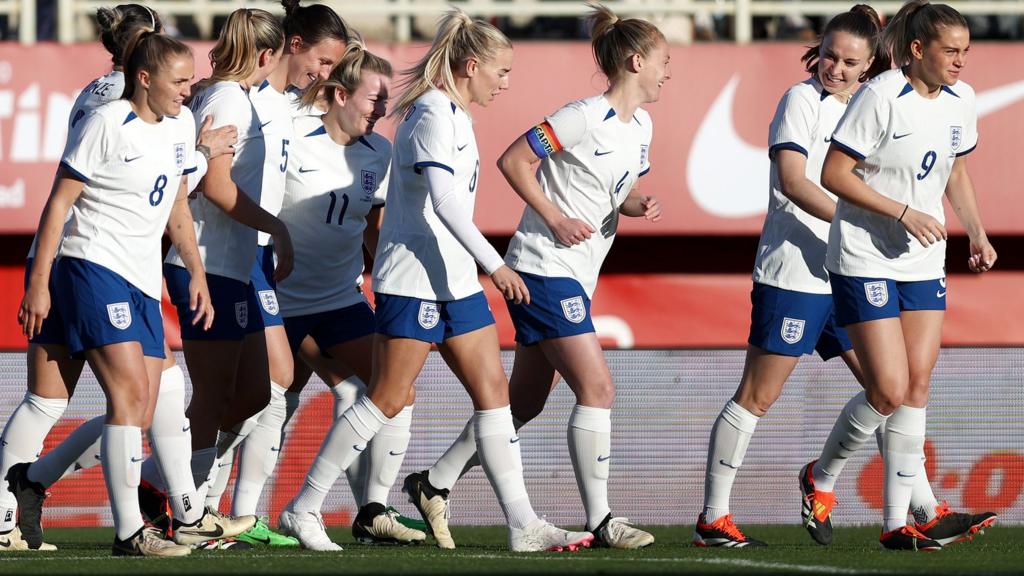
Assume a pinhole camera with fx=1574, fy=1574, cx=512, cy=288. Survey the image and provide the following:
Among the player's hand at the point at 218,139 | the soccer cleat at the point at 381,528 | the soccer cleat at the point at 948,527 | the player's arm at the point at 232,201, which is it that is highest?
the player's hand at the point at 218,139

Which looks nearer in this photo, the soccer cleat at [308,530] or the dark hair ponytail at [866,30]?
the soccer cleat at [308,530]

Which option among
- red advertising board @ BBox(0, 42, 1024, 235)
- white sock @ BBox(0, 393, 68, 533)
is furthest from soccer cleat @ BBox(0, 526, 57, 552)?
red advertising board @ BBox(0, 42, 1024, 235)

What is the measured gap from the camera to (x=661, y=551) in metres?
5.83

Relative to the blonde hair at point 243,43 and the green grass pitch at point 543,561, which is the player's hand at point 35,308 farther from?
the blonde hair at point 243,43

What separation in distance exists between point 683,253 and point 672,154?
100 cm

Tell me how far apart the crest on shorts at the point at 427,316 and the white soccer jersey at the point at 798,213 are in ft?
4.68

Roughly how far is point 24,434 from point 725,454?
267cm

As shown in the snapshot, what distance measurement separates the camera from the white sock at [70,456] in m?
5.81

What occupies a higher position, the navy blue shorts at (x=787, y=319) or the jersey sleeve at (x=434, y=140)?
the jersey sleeve at (x=434, y=140)

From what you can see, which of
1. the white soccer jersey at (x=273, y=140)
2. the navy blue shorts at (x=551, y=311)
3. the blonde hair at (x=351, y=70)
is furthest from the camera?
the blonde hair at (x=351, y=70)

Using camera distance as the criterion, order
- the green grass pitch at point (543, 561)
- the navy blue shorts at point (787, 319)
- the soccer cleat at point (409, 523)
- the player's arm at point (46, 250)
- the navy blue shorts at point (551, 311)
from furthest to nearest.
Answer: the soccer cleat at point (409, 523) < the navy blue shorts at point (787, 319) < the navy blue shorts at point (551, 311) < the player's arm at point (46, 250) < the green grass pitch at point (543, 561)

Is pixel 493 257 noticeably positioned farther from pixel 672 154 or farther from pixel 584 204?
pixel 672 154

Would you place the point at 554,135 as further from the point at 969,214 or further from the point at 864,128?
the point at 969,214

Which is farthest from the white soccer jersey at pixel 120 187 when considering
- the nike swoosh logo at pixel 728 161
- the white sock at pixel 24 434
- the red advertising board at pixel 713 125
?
the nike swoosh logo at pixel 728 161
